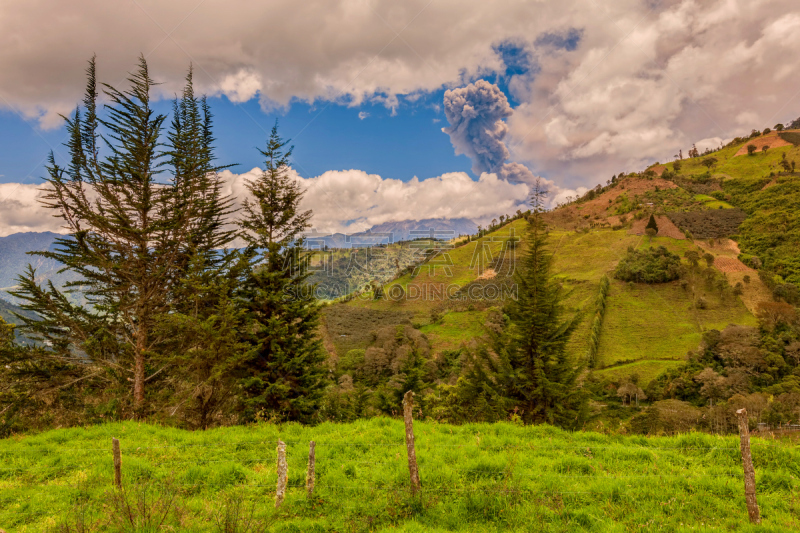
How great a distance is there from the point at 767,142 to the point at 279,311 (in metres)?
194

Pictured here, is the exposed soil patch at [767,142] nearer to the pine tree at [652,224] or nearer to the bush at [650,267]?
the pine tree at [652,224]

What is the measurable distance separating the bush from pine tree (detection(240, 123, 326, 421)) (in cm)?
8636

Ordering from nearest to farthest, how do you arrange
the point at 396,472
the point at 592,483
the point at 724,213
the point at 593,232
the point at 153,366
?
the point at 592,483 < the point at 396,472 < the point at 153,366 < the point at 724,213 < the point at 593,232

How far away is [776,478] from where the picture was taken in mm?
5879

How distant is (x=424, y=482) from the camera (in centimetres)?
611

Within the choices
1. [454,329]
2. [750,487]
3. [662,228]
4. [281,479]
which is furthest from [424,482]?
[662,228]

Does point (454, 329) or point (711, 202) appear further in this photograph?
point (711, 202)

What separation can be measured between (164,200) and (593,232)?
121m

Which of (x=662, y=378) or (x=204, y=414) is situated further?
(x=662, y=378)

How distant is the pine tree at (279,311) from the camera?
42.4ft

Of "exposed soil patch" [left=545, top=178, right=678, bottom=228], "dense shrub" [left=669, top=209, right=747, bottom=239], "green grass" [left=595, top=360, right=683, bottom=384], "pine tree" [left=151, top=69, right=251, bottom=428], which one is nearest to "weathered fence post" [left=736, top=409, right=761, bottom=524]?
"pine tree" [left=151, top=69, right=251, bottom=428]

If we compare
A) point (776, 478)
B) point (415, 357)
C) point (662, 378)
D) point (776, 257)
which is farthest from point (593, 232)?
point (776, 478)

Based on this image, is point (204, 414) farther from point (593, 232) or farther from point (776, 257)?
point (593, 232)

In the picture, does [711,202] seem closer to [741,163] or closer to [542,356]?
[741,163]
